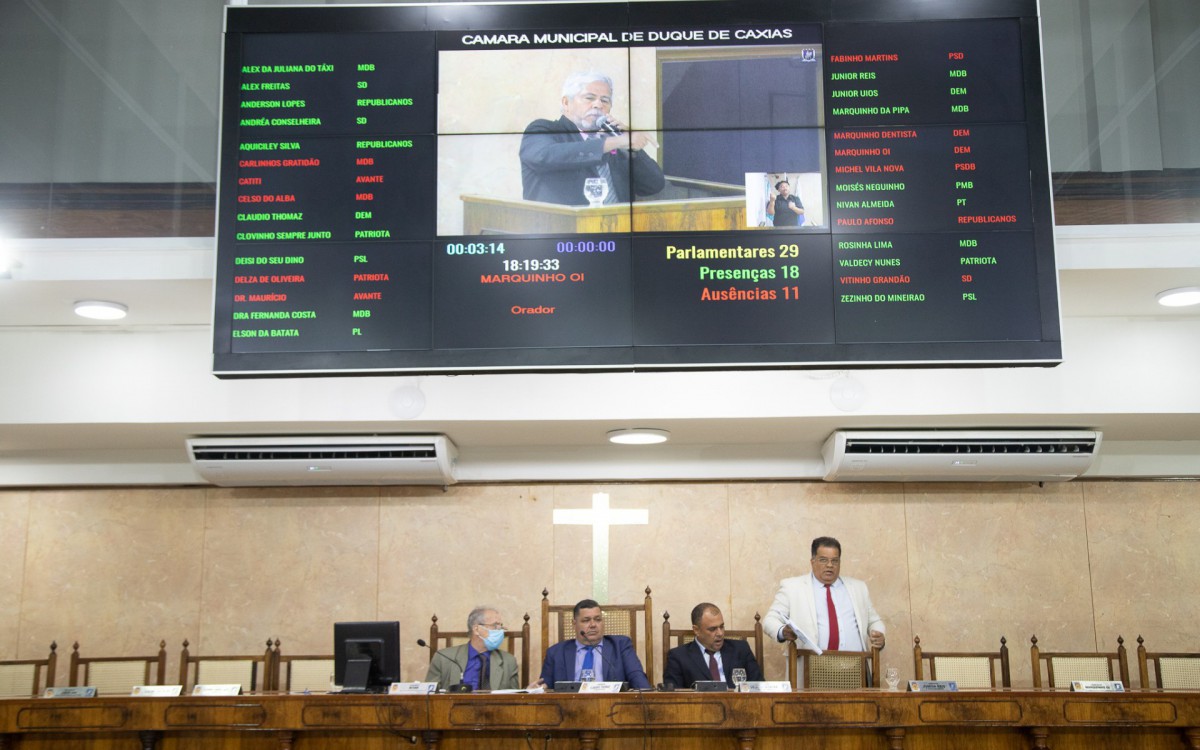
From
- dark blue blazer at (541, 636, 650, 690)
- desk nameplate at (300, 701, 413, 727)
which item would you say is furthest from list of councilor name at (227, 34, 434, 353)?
dark blue blazer at (541, 636, 650, 690)

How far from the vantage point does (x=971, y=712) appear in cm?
428

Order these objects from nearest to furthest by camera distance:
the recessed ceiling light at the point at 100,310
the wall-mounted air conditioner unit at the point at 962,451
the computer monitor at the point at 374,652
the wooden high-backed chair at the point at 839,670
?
the computer monitor at the point at 374,652
the wooden high-backed chair at the point at 839,670
the recessed ceiling light at the point at 100,310
the wall-mounted air conditioner unit at the point at 962,451

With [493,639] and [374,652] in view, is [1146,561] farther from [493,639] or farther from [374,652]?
[374,652]

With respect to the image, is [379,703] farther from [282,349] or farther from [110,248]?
[110,248]

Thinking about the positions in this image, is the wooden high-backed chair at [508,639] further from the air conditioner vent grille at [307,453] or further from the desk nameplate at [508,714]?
the desk nameplate at [508,714]

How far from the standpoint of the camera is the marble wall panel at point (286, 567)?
21.8 ft

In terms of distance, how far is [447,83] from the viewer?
4.24 m

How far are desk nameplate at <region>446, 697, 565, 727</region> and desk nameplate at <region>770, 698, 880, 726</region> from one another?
86cm

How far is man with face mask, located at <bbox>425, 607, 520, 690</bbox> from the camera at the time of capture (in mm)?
5531

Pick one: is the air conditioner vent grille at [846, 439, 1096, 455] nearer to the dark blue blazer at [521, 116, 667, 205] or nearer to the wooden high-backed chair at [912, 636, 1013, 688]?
the wooden high-backed chair at [912, 636, 1013, 688]

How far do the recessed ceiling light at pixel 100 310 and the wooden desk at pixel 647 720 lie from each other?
1943 millimetres

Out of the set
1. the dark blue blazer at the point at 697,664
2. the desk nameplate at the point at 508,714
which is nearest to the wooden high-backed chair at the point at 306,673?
the dark blue blazer at the point at 697,664

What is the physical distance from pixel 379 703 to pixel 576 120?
2.42m

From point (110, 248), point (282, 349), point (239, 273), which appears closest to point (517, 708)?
point (282, 349)
